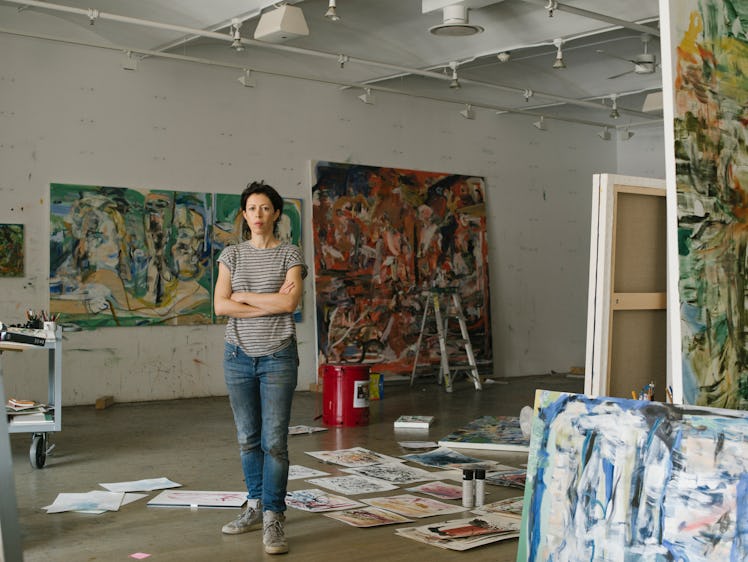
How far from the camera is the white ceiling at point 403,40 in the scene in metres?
7.82

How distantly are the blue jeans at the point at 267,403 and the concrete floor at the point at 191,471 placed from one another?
33 cm

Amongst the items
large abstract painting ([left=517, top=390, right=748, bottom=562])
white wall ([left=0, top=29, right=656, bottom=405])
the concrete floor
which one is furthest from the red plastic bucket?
large abstract painting ([left=517, top=390, right=748, bottom=562])

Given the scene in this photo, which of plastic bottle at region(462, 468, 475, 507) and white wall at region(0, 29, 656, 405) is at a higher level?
white wall at region(0, 29, 656, 405)

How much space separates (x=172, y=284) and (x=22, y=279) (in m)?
1.42

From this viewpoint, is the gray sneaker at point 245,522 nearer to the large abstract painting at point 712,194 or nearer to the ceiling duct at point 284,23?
the large abstract painting at point 712,194

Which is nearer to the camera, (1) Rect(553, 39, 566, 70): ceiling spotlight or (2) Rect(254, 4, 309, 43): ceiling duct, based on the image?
(2) Rect(254, 4, 309, 43): ceiling duct

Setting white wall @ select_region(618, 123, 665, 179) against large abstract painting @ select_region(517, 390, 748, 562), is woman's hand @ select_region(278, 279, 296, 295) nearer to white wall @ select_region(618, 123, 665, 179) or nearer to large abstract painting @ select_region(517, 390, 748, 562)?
large abstract painting @ select_region(517, 390, 748, 562)

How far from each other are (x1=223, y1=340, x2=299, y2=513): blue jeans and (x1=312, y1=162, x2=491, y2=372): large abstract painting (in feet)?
18.9

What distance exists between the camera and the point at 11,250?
8094 millimetres

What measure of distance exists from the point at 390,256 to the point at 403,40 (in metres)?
2.54

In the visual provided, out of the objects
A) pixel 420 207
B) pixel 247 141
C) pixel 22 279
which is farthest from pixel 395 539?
pixel 420 207

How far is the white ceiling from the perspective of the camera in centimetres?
782

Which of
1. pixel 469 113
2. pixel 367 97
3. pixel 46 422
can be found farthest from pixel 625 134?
pixel 46 422

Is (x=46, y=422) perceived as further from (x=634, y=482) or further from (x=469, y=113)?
(x=469, y=113)
